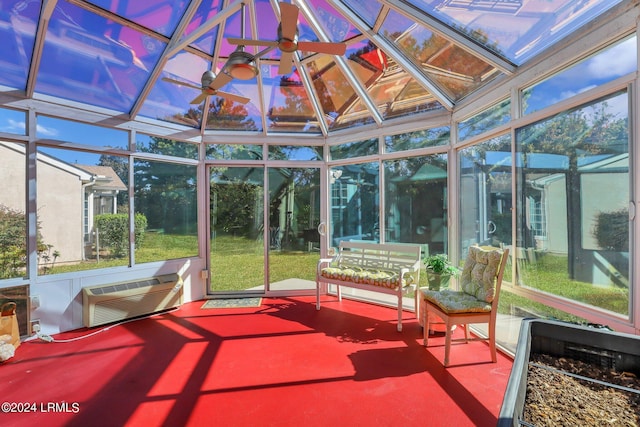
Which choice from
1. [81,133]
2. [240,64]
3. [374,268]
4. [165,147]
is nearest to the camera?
[240,64]

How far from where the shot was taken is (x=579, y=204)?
2295mm

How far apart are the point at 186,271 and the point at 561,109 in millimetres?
4971

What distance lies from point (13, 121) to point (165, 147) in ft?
5.36

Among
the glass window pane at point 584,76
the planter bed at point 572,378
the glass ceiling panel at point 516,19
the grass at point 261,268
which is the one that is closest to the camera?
the planter bed at point 572,378

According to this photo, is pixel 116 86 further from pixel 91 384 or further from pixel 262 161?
pixel 91 384

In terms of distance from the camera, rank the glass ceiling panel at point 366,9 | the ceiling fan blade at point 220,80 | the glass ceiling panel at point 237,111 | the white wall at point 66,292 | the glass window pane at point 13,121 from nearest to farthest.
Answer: the ceiling fan blade at point 220,80 → the glass ceiling panel at point 366,9 → the glass window pane at point 13,121 → the white wall at point 66,292 → the glass ceiling panel at point 237,111

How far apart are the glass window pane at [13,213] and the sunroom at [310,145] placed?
0.7 inches

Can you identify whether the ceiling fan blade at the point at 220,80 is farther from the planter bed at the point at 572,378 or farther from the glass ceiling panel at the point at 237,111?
the planter bed at the point at 572,378

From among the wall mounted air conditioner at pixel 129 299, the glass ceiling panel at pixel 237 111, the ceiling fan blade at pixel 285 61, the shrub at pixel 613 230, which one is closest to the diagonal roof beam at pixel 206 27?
the ceiling fan blade at pixel 285 61

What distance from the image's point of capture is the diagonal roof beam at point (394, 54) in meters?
3.20

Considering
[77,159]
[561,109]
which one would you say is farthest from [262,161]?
[561,109]

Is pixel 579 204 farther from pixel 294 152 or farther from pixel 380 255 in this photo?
pixel 294 152

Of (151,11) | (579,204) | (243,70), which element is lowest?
(579,204)

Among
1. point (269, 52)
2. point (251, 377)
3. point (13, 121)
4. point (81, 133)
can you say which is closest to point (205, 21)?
point (269, 52)
